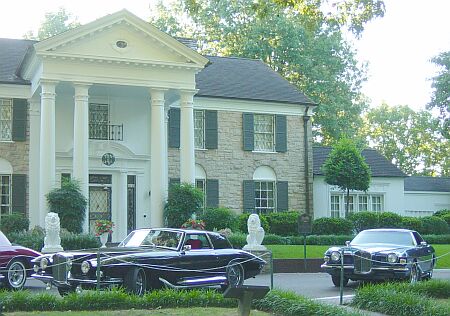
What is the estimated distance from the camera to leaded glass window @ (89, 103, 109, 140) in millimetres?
29391

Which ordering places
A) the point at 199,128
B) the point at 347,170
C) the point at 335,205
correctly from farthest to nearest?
the point at 335,205 → the point at 347,170 → the point at 199,128

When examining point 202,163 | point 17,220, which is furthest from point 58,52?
point 202,163

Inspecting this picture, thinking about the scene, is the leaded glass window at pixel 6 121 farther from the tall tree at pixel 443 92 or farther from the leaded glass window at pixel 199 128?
the tall tree at pixel 443 92

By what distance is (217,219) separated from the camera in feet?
91.6

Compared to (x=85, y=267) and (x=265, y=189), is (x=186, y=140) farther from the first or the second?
(x=85, y=267)

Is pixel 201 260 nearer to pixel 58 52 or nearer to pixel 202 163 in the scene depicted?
pixel 58 52

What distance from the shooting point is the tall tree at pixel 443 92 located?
38000 millimetres

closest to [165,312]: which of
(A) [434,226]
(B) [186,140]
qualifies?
(B) [186,140]

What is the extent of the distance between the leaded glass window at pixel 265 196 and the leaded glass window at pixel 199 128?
3142 mm

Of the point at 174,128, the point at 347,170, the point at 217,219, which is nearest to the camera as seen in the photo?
the point at 217,219

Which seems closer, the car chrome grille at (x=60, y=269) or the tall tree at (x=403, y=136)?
the car chrome grille at (x=60, y=269)

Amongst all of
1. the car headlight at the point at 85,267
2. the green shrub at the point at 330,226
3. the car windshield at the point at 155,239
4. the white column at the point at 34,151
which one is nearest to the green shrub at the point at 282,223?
the green shrub at the point at 330,226

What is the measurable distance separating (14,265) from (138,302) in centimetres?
504

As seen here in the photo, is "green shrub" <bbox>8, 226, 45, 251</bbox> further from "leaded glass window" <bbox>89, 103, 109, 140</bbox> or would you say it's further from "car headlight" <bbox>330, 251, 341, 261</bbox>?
"car headlight" <bbox>330, 251, 341, 261</bbox>
